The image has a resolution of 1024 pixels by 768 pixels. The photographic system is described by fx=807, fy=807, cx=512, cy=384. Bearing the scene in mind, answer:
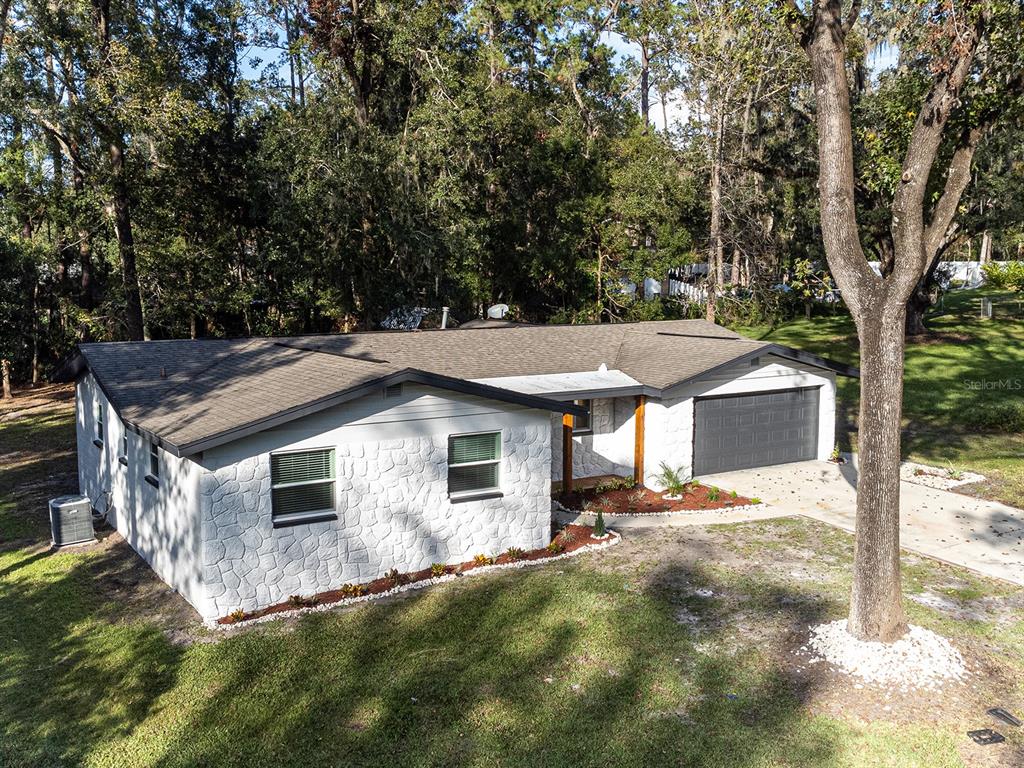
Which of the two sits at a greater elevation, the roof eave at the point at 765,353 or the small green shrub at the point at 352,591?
the roof eave at the point at 765,353

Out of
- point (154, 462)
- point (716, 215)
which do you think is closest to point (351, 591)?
point (154, 462)

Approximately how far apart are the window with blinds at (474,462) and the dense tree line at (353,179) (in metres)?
16.8

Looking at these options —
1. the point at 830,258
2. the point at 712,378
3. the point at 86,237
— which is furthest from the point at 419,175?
the point at 830,258

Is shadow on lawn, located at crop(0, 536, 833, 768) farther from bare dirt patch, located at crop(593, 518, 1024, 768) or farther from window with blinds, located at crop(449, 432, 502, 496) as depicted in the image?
window with blinds, located at crop(449, 432, 502, 496)

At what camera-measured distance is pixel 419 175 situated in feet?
100

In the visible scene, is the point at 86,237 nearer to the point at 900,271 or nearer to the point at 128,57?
the point at 128,57

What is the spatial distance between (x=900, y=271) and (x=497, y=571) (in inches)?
285

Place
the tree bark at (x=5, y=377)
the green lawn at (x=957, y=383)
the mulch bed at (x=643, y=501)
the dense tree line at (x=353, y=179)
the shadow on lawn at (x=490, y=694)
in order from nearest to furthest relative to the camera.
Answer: the shadow on lawn at (x=490, y=694) → the mulch bed at (x=643, y=501) → the green lawn at (x=957, y=383) → the dense tree line at (x=353, y=179) → the tree bark at (x=5, y=377)

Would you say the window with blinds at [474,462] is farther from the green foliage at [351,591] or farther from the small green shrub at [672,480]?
the small green shrub at [672,480]

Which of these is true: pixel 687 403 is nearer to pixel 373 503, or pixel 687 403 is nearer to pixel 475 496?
pixel 475 496

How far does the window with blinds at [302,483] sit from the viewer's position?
37.4 feet

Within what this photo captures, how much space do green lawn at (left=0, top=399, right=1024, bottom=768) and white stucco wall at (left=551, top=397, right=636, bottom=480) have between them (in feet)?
16.6

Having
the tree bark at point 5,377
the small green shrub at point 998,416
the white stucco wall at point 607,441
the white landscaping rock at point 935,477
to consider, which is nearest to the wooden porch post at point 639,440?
the white stucco wall at point 607,441

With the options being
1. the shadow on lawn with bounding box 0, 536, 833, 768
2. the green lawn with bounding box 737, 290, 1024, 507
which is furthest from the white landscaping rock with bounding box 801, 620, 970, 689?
the green lawn with bounding box 737, 290, 1024, 507
